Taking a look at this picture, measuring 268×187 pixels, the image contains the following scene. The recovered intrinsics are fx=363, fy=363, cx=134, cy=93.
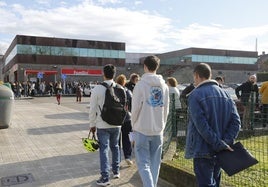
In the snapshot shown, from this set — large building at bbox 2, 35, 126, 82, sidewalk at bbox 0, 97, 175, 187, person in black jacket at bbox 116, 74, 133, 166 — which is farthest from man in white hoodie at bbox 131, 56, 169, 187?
large building at bbox 2, 35, 126, 82

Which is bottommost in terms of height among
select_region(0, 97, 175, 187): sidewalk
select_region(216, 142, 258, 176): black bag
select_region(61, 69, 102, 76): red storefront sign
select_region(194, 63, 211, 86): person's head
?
select_region(0, 97, 175, 187): sidewalk

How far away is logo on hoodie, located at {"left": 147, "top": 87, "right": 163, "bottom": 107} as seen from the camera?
4543mm

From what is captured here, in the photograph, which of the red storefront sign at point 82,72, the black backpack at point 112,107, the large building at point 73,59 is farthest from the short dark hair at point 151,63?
the red storefront sign at point 82,72

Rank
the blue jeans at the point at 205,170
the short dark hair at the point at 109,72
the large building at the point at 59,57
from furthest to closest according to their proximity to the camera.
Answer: the large building at the point at 59,57, the short dark hair at the point at 109,72, the blue jeans at the point at 205,170

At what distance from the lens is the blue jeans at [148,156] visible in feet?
14.6

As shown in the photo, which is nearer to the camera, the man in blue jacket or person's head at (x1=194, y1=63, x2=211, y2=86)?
the man in blue jacket

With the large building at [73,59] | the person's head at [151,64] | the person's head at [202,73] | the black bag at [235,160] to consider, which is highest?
the large building at [73,59]

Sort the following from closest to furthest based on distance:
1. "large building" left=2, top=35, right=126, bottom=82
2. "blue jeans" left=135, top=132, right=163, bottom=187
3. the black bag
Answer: the black bag, "blue jeans" left=135, top=132, right=163, bottom=187, "large building" left=2, top=35, right=126, bottom=82

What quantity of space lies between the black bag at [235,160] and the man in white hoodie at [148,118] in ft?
3.72

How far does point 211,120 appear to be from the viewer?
3.63 metres

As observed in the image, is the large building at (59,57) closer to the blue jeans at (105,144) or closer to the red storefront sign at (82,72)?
the red storefront sign at (82,72)

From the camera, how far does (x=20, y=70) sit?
165 ft

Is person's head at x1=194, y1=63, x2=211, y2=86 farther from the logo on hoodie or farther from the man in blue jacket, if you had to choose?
the logo on hoodie

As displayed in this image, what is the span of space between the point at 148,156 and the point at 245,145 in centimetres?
175
